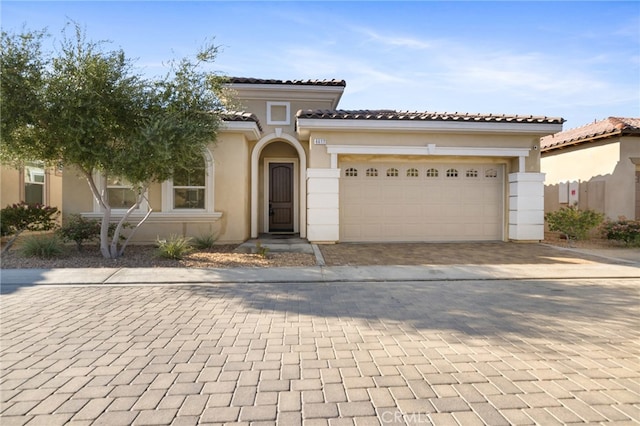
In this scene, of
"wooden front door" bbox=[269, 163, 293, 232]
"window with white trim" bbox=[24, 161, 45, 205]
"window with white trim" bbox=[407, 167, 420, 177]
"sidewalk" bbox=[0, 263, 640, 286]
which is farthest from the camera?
"window with white trim" bbox=[24, 161, 45, 205]

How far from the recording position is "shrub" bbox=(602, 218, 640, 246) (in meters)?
12.2

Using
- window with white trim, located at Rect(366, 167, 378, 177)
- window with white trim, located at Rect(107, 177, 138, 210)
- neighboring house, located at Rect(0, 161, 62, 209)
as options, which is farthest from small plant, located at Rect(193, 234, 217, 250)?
neighboring house, located at Rect(0, 161, 62, 209)

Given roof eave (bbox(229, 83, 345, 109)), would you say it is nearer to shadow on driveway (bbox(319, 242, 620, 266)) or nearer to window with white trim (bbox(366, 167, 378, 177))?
window with white trim (bbox(366, 167, 378, 177))

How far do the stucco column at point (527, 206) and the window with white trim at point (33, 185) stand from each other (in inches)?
695

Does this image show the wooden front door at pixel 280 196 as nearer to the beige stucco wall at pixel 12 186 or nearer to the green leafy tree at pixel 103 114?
the green leafy tree at pixel 103 114

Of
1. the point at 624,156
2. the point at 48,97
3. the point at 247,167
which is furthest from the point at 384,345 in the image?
the point at 624,156

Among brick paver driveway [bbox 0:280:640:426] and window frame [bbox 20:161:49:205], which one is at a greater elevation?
window frame [bbox 20:161:49:205]

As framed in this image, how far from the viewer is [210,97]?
9.02 m

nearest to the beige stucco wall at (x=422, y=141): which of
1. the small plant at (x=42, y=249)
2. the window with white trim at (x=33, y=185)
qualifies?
the small plant at (x=42, y=249)

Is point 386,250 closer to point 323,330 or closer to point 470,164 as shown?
point 470,164

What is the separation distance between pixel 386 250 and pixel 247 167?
545 centimetres

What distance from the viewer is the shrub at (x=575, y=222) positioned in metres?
12.7

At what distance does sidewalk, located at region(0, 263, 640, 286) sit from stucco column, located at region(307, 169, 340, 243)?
341 cm

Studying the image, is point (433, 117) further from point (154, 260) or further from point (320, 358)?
point (320, 358)
